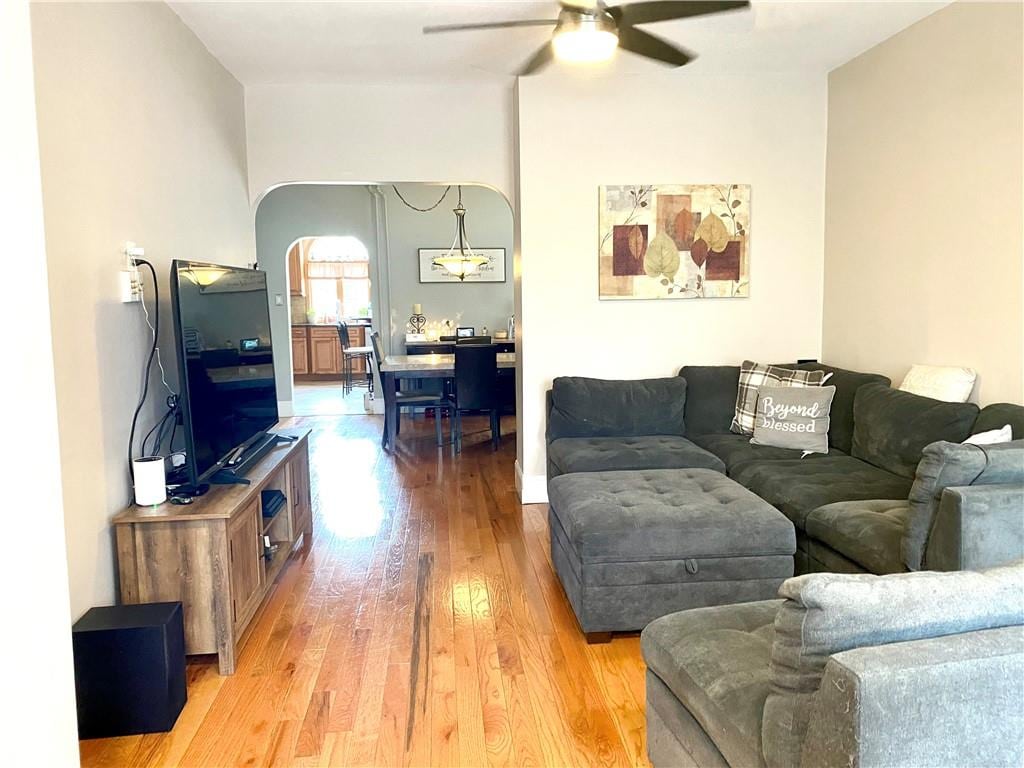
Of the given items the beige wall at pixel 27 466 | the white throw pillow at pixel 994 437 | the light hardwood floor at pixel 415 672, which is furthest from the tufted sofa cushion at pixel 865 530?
the beige wall at pixel 27 466

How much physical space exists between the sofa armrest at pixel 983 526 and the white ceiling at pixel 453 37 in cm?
233

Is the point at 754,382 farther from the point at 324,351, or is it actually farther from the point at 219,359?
the point at 324,351

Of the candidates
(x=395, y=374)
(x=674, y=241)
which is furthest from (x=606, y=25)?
(x=395, y=374)

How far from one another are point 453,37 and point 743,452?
260 centimetres

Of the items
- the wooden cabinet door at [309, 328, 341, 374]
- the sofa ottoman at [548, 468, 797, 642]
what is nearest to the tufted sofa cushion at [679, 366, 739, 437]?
the sofa ottoman at [548, 468, 797, 642]

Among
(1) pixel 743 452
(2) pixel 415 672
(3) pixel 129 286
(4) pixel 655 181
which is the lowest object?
(2) pixel 415 672

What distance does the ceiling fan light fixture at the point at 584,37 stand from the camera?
2.75 meters

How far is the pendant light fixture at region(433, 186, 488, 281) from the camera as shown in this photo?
7.87 metres

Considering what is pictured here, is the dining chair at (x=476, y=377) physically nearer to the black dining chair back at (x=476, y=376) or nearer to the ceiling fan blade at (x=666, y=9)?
the black dining chair back at (x=476, y=376)

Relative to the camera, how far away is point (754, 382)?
164 inches

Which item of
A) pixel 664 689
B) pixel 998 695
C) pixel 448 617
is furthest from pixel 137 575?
pixel 998 695

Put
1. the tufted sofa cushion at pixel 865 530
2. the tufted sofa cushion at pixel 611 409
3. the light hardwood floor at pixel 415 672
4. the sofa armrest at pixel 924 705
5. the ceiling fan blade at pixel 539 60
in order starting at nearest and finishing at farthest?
the sofa armrest at pixel 924 705 → the light hardwood floor at pixel 415 672 → the tufted sofa cushion at pixel 865 530 → the ceiling fan blade at pixel 539 60 → the tufted sofa cushion at pixel 611 409

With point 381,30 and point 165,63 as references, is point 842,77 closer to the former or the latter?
point 381,30

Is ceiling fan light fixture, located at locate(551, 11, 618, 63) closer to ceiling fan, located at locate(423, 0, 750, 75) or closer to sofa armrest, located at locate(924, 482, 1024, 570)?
ceiling fan, located at locate(423, 0, 750, 75)
